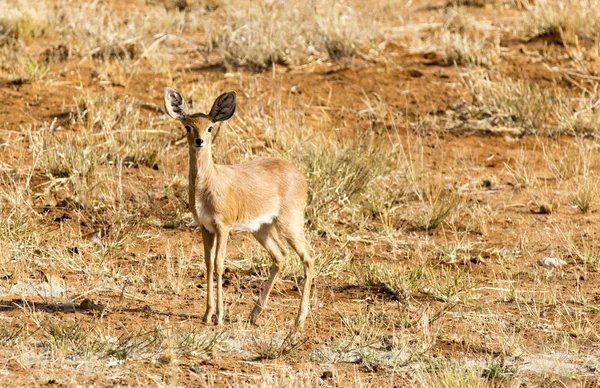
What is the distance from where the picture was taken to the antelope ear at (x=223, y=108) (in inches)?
249

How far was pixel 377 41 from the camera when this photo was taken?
44.1ft

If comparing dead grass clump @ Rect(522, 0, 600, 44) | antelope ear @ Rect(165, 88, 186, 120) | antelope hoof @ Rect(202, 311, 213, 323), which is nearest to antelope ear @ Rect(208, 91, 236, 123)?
antelope ear @ Rect(165, 88, 186, 120)

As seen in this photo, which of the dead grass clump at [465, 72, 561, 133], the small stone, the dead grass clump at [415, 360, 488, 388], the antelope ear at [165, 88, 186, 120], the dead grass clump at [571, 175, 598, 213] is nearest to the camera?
the dead grass clump at [415, 360, 488, 388]

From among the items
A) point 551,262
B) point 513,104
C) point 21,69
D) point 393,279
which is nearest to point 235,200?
point 393,279

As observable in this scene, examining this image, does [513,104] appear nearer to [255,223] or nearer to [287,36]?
[287,36]

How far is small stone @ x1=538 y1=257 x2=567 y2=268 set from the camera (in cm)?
796

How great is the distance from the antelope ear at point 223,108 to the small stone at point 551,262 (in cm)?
297

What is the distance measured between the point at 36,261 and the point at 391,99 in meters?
5.52

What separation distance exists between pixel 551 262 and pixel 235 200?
284 cm

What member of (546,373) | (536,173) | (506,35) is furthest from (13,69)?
(546,373)

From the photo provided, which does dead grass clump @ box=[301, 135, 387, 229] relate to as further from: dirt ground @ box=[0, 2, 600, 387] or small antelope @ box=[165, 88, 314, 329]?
small antelope @ box=[165, 88, 314, 329]

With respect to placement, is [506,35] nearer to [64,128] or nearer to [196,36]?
[196,36]

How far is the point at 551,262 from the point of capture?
7.98 meters

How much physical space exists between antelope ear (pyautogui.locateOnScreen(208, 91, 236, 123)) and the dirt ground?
1.25m
